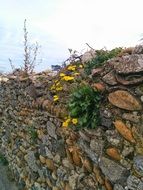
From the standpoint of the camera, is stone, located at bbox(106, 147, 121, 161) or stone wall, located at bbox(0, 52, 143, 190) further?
stone, located at bbox(106, 147, 121, 161)

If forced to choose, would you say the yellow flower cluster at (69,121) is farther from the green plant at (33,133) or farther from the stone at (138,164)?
the green plant at (33,133)

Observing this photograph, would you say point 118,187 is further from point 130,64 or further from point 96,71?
point 96,71

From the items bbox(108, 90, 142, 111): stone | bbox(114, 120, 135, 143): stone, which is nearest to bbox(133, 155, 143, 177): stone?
bbox(114, 120, 135, 143): stone

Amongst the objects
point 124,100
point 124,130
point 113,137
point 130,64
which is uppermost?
point 130,64

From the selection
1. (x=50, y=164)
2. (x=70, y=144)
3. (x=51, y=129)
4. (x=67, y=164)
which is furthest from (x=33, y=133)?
(x=70, y=144)

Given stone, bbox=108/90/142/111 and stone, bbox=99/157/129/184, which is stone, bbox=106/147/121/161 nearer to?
stone, bbox=99/157/129/184

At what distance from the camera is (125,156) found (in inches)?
145

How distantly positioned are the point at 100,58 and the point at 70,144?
3.96 feet

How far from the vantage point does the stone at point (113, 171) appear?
12.3 ft

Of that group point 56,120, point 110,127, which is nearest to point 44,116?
point 56,120

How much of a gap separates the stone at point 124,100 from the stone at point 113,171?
618 mm

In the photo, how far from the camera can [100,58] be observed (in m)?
4.79

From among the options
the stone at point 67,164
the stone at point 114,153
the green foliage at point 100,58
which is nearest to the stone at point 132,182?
the stone at point 114,153

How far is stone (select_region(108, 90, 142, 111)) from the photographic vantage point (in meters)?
3.57
